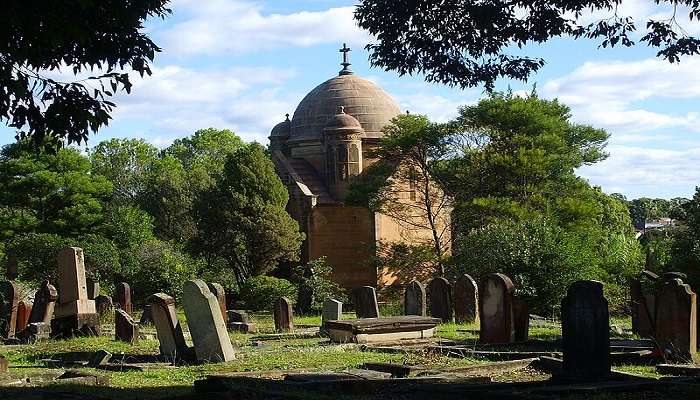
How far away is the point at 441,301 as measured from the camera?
2619 cm

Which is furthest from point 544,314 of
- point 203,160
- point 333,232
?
point 203,160

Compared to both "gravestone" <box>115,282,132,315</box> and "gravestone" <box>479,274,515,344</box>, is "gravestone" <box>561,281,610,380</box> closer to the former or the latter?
"gravestone" <box>479,274,515,344</box>

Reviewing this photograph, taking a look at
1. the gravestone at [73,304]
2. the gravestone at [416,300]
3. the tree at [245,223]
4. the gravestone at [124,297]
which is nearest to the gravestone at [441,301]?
the gravestone at [416,300]

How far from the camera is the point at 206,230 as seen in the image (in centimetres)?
4356

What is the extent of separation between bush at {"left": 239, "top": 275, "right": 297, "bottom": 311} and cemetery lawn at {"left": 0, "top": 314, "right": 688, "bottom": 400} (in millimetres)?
15136

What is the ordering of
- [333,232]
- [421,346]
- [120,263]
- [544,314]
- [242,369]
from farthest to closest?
[333,232] < [120,263] < [544,314] < [421,346] < [242,369]

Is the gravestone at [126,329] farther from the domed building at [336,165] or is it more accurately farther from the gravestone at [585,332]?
the domed building at [336,165]

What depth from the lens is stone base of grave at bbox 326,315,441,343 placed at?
18922mm

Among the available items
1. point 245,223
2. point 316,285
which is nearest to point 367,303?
point 316,285

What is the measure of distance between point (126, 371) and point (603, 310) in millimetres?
7010

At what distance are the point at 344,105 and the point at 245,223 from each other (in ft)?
48.4

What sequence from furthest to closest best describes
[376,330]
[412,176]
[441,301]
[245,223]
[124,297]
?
[412,176] → [245,223] → [124,297] → [441,301] → [376,330]

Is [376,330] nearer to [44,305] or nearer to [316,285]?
[44,305]

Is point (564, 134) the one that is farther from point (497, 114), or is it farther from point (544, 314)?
point (544, 314)
